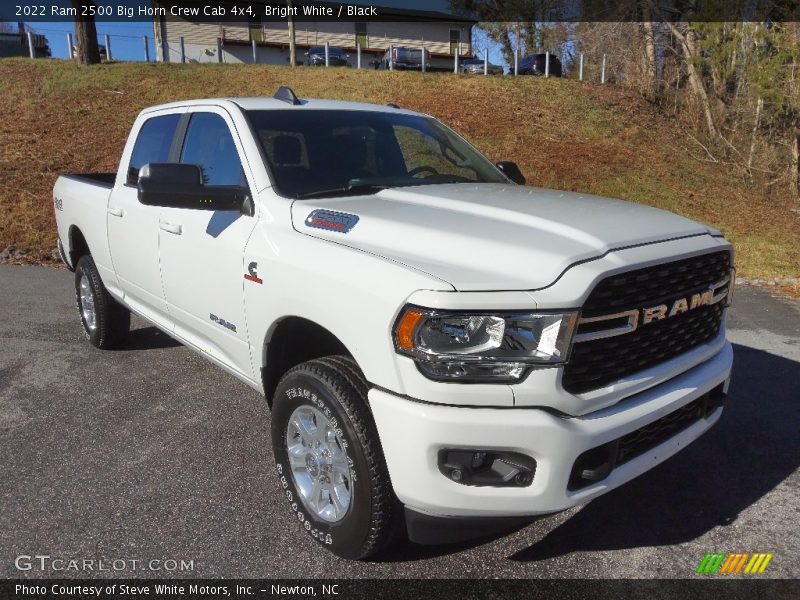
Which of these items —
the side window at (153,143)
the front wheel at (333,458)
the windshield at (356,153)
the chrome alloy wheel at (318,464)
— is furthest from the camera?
the side window at (153,143)

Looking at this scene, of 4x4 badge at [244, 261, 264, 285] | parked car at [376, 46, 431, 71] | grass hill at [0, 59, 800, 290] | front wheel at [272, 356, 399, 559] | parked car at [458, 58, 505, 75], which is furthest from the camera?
parked car at [376, 46, 431, 71]

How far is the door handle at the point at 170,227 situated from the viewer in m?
3.54

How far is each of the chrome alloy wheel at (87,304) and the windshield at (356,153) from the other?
2745 mm

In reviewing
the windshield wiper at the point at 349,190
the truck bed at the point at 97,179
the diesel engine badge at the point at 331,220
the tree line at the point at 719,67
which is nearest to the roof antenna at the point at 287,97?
the windshield wiper at the point at 349,190

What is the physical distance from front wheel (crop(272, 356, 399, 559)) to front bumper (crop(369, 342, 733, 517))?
0.36ft

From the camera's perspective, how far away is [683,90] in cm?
2158

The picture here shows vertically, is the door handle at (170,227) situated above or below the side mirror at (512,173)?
below

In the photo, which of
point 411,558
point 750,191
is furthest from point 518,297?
point 750,191

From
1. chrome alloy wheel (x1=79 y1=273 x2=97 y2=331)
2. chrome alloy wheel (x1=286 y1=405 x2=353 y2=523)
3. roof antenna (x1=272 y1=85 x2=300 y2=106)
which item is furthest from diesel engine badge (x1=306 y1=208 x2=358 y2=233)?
chrome alloy wheel (x1=79 y1=273 x2=97 y2=331)

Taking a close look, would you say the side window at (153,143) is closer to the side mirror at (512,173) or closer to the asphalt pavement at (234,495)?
the asphalt pavement at (234,495)

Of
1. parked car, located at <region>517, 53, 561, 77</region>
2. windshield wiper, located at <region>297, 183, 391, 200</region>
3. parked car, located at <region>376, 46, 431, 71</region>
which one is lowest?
windshield wiper, located at <region>297, 183, 391, 200</region>

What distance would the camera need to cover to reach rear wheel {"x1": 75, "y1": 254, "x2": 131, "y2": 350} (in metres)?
5.05

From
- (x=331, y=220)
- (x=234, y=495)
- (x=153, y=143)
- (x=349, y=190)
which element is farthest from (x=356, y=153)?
(x=234, y=495)

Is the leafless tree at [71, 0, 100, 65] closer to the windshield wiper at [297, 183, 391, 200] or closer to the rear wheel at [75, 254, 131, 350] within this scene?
the rear wheel at [75, 254, 131, 350]
